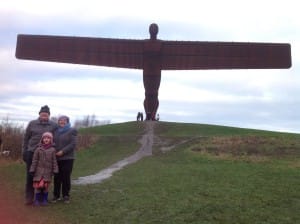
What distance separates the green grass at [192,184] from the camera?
8.33m

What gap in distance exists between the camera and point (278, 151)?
794 inches

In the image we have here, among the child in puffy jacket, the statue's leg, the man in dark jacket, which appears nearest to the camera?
the child in puffy jacket

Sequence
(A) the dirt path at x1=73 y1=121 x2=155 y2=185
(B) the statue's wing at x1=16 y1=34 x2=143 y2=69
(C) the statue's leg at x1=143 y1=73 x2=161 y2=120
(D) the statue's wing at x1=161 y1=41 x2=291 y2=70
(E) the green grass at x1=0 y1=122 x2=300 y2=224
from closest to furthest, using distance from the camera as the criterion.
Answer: (E) the green grass at x1=0 y1=122 x2=300 y2=224
(A) the dirt path at x1=73 y1=121 x2=155 y2=185
(D) the statue's wing at x1=161 y1=41 x2=291 y2=70
(B) the statue's wing at x1=16 y1=34 x2=143 y2=69
(C) the statue's leg at x1=143 y1=73 x2=161 y2=120

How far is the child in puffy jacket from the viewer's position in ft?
30.2

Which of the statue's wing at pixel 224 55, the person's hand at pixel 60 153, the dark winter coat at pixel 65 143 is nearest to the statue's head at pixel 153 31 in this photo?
the statue's wing at pixel 224 55

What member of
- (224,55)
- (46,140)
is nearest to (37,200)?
(46,140)

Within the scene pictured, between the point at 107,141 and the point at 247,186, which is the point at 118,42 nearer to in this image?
the point at 107,141

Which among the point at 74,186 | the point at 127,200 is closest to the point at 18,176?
the point at 74,186

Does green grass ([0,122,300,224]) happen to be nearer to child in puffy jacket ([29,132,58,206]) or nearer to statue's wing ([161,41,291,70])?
child in puffy jacket ([29,132,58,206])

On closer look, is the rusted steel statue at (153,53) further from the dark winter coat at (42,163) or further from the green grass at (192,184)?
the dark winter coat at (42,163)

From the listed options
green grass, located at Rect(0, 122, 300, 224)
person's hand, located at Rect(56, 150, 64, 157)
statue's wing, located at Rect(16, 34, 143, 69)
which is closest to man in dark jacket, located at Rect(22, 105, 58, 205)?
person's hand, located at Rect(56, 150, 64, 157)

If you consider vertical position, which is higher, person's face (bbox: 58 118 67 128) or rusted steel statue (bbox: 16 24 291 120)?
rusted steel statue (bbox: 16 24 291 120)

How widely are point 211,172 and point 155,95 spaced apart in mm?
12732

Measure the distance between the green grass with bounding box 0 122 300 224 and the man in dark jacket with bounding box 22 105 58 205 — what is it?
57 centimetres
